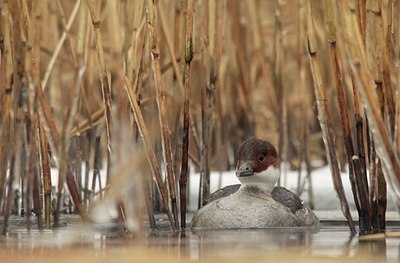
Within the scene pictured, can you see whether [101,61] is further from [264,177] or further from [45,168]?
[264,177]

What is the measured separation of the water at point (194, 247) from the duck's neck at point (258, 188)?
651 millimetres

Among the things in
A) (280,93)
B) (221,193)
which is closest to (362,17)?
(221,193)

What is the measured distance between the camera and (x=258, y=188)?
5766mm

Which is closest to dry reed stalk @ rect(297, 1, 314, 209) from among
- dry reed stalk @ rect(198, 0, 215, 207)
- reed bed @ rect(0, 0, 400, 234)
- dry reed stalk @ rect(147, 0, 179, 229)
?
reed bed @ rect(0, 0, 400, 234)

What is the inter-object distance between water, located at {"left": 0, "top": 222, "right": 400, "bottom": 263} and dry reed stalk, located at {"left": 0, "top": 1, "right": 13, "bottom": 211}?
34 cm

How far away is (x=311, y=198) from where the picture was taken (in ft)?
21.7

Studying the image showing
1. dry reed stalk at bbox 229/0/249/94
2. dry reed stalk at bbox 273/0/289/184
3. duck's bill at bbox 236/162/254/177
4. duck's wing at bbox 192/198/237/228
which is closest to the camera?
duck's wing at bbox 192/198/237/228

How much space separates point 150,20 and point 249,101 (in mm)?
3752

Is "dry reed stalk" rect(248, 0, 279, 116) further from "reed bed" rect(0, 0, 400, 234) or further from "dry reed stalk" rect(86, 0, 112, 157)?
"dry reed stalk" rect(86, 0, 112, 157)

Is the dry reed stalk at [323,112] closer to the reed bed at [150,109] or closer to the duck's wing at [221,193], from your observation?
the reed bed at [150,109]

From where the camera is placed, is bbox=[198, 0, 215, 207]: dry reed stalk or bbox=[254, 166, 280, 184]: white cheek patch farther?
bbox=[254, 166, 280, 184]: white cheek patch

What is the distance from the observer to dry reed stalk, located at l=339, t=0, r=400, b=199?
3979 millimetres

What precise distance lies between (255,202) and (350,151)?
40.2 inches

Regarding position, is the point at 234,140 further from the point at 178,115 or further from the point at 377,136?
the point at 377,136
